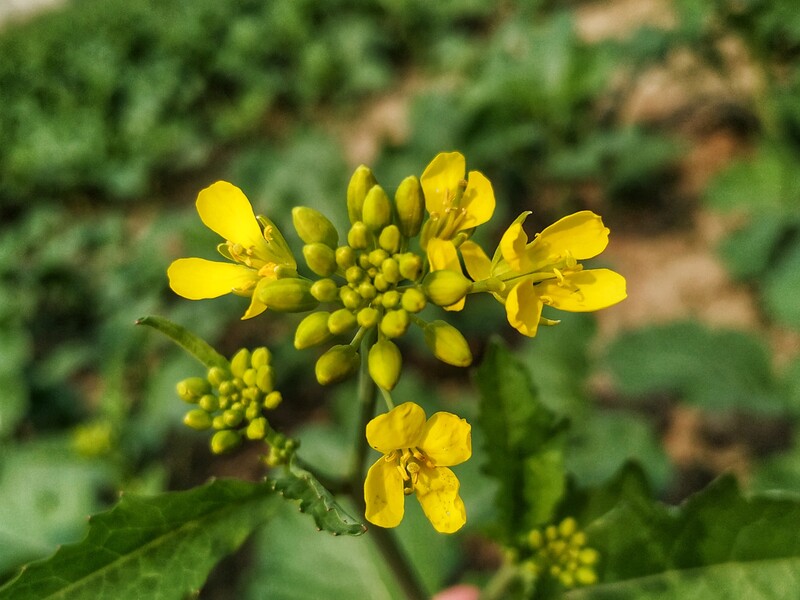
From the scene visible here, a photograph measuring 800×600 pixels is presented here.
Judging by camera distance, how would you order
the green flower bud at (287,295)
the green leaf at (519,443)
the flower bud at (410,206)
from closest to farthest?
the green flower bud at (287,295), the flower bud at (410,206), the green leaf at (519,443)

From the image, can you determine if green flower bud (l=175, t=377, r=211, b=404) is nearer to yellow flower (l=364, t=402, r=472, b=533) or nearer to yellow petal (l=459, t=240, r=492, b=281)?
yellow flower (l=364, t=402, r=472, b=533)

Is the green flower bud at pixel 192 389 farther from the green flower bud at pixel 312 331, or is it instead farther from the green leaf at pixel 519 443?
the green leaf at pixel 519 443

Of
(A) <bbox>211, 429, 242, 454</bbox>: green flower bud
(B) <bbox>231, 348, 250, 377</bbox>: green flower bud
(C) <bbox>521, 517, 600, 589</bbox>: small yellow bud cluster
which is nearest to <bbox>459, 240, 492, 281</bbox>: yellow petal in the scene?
(B) <bbox>231, 348, 250, 377</bbox>: green flower bud

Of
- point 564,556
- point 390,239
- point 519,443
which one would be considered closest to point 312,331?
point 390,239

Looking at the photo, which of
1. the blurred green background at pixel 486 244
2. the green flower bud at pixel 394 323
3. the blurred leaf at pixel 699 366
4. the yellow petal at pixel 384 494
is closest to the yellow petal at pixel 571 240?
the green flower bud at pixel 394 323

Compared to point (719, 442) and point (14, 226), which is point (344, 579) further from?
point (14, 226)
